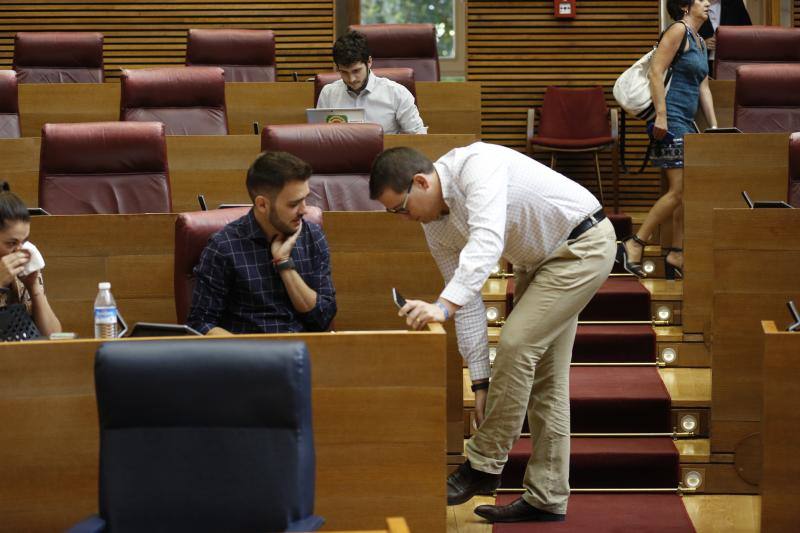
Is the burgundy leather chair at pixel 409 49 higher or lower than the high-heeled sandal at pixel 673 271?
higher

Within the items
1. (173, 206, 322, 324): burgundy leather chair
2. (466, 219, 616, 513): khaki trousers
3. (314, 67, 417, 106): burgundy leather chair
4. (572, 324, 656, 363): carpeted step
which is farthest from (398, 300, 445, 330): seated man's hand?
(314, 67, 417, 106): burgundy leather chair

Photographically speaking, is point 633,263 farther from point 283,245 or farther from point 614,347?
point 283,245

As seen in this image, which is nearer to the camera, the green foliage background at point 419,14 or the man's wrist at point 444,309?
the man's wrist at point 444,309

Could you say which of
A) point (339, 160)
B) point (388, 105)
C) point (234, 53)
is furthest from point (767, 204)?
point (234, 53)

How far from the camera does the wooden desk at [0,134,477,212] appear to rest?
432 centimetres

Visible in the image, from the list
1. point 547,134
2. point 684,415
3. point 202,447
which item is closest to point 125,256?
point 202,447

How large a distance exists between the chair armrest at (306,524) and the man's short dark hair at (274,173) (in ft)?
3.55

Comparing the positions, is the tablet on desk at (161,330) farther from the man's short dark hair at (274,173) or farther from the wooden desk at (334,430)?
the man's short dark hair at (274,173)

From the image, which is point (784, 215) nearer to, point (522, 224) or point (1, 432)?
point (522, 224)

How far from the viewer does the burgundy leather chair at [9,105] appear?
525cm

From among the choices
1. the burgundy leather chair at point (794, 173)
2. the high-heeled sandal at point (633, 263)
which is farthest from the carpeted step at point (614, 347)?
the burgundy leather chair at point (794, 173)

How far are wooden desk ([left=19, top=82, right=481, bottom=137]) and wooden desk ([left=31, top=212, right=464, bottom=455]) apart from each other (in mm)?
2242

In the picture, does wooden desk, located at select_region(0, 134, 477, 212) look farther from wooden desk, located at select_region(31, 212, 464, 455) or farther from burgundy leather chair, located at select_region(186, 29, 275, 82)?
burgundy leather chair, located at select_region(186, 29, 275, 82)

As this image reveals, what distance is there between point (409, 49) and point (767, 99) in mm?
2027
